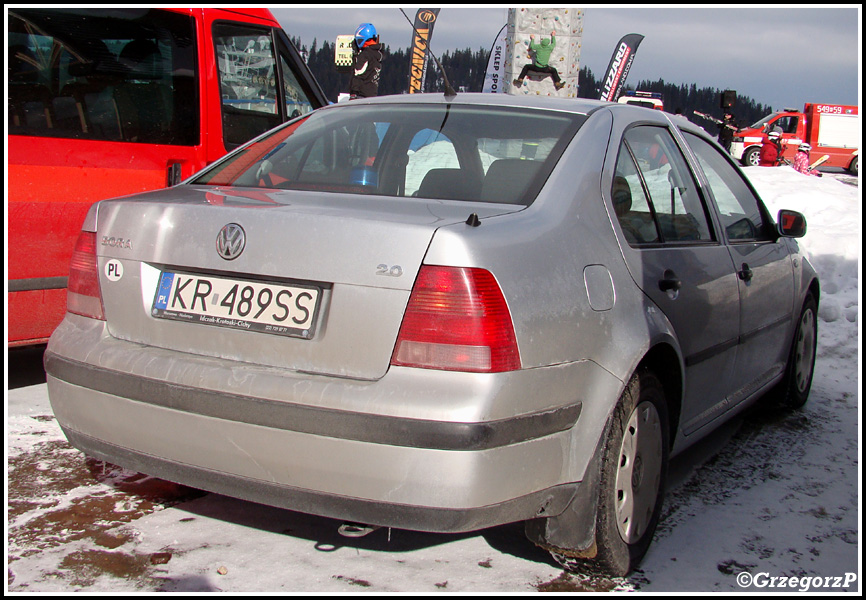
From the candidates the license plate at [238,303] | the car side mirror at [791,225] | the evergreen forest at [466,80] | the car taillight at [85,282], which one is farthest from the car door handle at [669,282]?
the evergreen forest at [466,80]

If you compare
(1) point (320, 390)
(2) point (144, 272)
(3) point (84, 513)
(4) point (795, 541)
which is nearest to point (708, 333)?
(4) point (795, 541)

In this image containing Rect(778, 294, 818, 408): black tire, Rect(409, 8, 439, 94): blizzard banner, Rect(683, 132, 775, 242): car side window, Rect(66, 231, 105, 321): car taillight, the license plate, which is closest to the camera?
the license plate

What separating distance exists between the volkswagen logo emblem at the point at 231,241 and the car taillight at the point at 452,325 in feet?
1.68

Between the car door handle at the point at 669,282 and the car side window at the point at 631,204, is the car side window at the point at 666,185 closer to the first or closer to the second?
the car side window at the point at 631,204

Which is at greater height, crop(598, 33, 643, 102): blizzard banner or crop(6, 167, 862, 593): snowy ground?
crop(598, 33, 643, 102): blizzard banner

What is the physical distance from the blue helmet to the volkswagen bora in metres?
7.07

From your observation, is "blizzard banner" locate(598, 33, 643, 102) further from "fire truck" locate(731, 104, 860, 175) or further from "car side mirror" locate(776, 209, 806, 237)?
"car side mirror" locate(776, 209, 806, 237)

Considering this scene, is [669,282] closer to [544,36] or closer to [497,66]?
[544,36]

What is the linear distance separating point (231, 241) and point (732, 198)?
2613 millimetres

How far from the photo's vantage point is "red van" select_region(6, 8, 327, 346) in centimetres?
404

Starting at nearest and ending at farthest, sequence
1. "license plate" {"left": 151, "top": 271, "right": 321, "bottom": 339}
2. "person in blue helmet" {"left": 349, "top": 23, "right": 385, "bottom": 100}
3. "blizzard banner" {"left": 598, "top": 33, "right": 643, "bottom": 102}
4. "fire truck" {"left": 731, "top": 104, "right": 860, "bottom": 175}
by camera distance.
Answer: "license plate" {"left": 151, "top": 271, "right": 321, "bottom": 339}
"person in blue helmet" {"left": 349, "top": 23, "right": 385, "bottom": 100}
"blizzard banner" {"left": 598, "top": 33, "right": 643, "bottom": 102}
"fire truck" {"left": 731, "top": 104, "right": 860, "bottom": 175}

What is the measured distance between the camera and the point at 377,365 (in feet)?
6.83

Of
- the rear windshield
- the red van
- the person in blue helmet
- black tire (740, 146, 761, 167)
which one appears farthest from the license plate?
black tire (740, 146, 761, 167)

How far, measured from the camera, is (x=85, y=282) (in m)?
2.54
